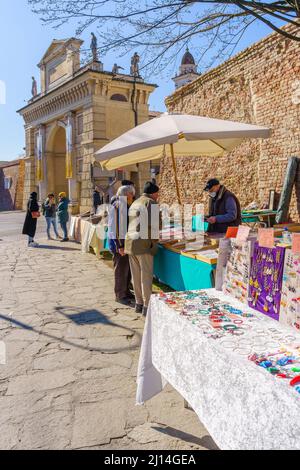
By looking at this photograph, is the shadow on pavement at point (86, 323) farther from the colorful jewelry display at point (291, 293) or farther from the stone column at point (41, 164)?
the stone column at point (41, 164)

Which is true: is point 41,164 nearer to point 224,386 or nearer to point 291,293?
point 291,293

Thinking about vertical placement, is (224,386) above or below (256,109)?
below

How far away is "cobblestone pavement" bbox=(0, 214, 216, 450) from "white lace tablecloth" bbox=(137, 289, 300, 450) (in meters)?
0.28

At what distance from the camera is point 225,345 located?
1.97 meters

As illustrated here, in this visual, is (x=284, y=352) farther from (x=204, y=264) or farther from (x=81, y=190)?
(x=81, y=190)

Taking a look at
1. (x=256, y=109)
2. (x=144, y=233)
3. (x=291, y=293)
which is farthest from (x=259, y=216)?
(x=291, y=293)

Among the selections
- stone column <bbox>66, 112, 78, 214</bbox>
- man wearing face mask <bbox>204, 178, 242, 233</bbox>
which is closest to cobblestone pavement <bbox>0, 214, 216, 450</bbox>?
man wearing face mask <bbox>204, 178, 242, 233</bbox>

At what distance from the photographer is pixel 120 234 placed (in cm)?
536

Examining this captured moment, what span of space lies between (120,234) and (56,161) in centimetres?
2627

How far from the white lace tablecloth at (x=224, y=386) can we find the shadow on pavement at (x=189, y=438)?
247mm

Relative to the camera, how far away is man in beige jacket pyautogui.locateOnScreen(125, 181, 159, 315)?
4637 millimetres

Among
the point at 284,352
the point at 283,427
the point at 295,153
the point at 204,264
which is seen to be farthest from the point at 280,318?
the point at 295,153

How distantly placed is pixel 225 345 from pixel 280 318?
0.49 m

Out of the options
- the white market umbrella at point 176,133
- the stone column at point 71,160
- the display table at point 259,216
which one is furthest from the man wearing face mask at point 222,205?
the stone column at point 71,160
